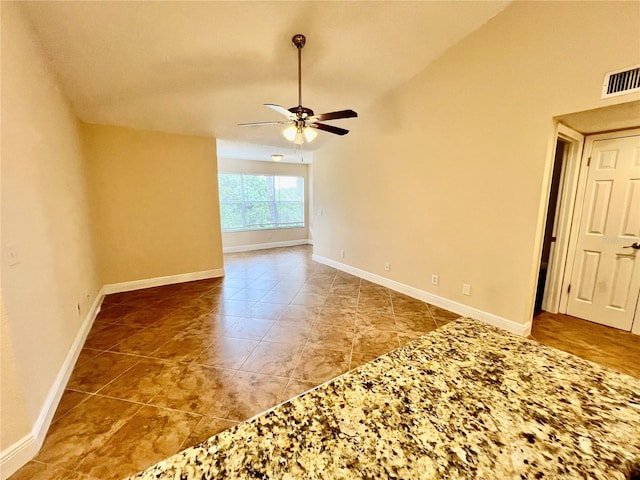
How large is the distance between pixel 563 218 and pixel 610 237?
0.43 metres

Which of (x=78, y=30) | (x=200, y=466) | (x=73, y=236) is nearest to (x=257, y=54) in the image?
(x=78, y=30)

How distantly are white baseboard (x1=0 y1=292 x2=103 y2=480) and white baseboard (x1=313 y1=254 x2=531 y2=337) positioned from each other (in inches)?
145

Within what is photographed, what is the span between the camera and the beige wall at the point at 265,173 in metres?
6.71

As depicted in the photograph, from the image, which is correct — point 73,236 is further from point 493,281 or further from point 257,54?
point 493,281

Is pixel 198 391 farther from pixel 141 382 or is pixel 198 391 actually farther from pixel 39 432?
pixel 39 432

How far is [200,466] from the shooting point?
19.3 inches

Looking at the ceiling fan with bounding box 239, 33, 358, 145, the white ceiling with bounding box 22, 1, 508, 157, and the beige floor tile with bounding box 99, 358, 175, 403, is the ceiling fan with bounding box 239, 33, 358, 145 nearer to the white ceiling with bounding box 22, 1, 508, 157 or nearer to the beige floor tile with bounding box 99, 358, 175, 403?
the white ceiling with bounding box 22, 1, 508, 157

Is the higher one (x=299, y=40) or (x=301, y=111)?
(x=299, y=40)

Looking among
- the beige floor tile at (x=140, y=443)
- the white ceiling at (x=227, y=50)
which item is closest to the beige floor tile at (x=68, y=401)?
the beige floor tile at (x=140, y=443)

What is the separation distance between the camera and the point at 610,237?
2.76 meters

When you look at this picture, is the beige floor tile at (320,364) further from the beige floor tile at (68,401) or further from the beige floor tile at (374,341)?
the beige floor tile at (68,401)

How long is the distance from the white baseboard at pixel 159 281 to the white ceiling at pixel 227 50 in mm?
2324

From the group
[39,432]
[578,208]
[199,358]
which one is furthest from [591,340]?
[39,432]

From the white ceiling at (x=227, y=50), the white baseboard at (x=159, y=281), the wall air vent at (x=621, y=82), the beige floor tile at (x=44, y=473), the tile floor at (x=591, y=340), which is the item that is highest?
the white ceiling at (x=227, y=50)
